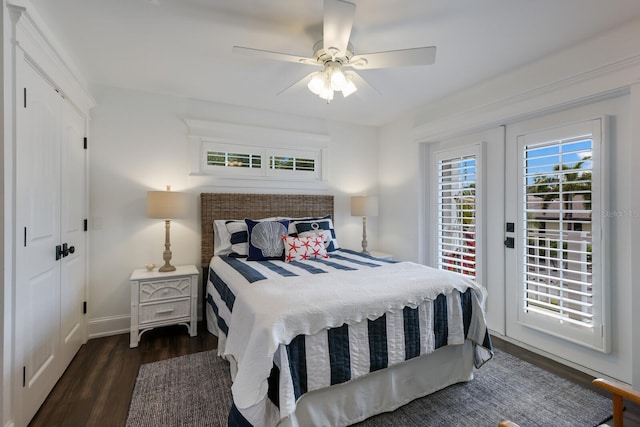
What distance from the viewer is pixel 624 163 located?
7.07ft

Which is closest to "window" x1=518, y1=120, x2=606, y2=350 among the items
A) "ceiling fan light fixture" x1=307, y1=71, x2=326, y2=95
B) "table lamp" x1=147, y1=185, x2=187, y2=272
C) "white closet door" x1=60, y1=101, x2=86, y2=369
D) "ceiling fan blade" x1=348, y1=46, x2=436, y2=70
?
"ceiling fan blade" x1=348, y1=46, x2=436, y2=70

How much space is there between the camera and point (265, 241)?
3008 mm

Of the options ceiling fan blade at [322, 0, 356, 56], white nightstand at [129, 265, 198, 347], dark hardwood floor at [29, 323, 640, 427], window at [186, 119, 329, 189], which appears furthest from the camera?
window at [186, 119, 329, 189]

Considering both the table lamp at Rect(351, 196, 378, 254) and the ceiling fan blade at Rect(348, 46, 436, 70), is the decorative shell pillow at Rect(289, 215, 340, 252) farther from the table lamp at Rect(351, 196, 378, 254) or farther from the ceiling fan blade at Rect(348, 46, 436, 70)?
the ceiling fan blade at Rect(348, 46, 436, 70)

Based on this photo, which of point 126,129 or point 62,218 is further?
point 126,129

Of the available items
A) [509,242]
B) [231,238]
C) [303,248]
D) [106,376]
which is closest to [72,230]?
[106,376]

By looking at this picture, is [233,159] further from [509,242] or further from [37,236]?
[509,242]

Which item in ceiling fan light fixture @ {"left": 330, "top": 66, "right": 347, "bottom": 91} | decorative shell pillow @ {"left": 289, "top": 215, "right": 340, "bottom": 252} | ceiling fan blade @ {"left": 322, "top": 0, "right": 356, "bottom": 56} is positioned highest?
ceiling fan blade @ {"left": 322, "top": 0, "right": 356, "bottom": 56}

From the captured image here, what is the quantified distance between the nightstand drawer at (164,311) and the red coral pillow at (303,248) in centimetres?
110

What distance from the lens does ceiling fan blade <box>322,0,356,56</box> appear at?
62.1 inches

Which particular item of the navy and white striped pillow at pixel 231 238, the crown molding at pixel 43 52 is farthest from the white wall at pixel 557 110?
the crown molding at pixel 43 52

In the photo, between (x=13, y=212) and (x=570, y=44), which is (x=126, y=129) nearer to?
(x=13, y=212)

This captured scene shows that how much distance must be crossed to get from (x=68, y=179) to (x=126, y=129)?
3.06 ft

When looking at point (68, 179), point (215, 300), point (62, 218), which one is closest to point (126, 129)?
point (68, 179)
